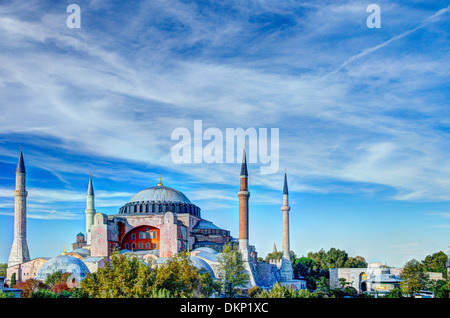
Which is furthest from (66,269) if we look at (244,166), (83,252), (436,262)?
(436,262)

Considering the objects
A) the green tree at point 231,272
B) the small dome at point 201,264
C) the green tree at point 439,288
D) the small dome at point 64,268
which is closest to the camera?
the small dome at point 64,268

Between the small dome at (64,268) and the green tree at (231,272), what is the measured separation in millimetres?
8264

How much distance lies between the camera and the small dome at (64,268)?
30.2 m

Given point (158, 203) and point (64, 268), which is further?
point (158, 203)

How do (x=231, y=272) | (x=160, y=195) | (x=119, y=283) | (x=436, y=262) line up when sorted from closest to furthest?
(x=119, y=283) < (x=231, y=272) < (x=160, y=195) < (x=436, y=262)

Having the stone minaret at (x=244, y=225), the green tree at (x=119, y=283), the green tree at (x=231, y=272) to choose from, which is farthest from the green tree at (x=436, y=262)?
the green tree at (x=119, y=283)

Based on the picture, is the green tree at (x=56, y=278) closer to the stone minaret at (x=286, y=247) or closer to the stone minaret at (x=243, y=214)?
the stone minaret at (x=243, y=214)

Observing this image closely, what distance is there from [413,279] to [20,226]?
28489 mm

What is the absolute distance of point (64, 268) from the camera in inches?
1203

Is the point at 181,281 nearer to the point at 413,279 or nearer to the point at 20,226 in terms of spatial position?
the point at 20,226

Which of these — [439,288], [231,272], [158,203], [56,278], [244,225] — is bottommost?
[439,288]
